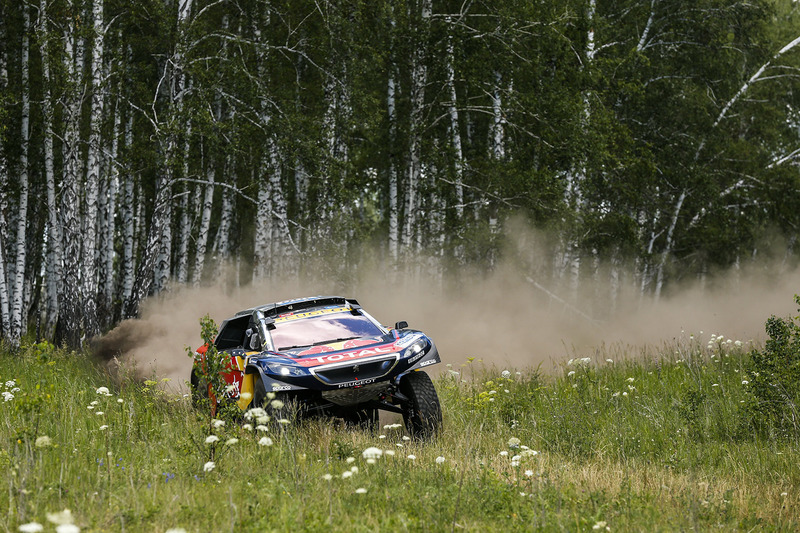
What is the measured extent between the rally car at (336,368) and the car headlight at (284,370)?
10 mm

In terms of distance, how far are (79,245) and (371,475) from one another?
12.5 meters

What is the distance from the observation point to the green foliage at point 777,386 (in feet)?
29.6

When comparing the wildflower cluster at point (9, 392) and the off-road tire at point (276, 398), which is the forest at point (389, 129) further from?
the off-road tire at point (276, 398)

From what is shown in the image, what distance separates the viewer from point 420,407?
9.22m

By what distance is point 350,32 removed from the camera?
20.0 m

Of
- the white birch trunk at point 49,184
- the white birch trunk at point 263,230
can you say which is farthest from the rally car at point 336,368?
the white birch trunk at point 263,230

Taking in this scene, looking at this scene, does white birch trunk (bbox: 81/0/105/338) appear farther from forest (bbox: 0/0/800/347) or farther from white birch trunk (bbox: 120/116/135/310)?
white birch trunk (bbox: 120/116/135/310)

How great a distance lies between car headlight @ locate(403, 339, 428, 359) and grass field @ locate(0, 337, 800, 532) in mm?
902

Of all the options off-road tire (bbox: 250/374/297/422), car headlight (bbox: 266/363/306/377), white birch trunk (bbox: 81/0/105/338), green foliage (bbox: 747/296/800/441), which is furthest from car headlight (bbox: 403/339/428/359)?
white birch trunk (bbox: 81/0/105/338)

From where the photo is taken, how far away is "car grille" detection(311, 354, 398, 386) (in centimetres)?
898

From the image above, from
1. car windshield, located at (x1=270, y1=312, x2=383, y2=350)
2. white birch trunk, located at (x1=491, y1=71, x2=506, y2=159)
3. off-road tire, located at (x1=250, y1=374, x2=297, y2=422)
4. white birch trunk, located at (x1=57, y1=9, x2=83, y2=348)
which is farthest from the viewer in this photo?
white birch trunk, located at (x1=491, y1=71, x2=506, y2=159)

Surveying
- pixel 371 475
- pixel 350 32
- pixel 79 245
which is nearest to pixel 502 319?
pixel 350 32

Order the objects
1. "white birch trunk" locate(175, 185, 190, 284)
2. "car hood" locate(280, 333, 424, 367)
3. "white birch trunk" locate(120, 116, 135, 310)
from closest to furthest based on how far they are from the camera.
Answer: "car hood" locate(280, 333, 424, 367), "white birch trunk" locate(120, 116, 135, 310), "white birch trunk" locate(175, 185, 190, 284)

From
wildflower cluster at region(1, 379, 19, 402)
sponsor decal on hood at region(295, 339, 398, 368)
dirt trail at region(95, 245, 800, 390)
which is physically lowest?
dirt trail at region(95, 245, 800, 390)
